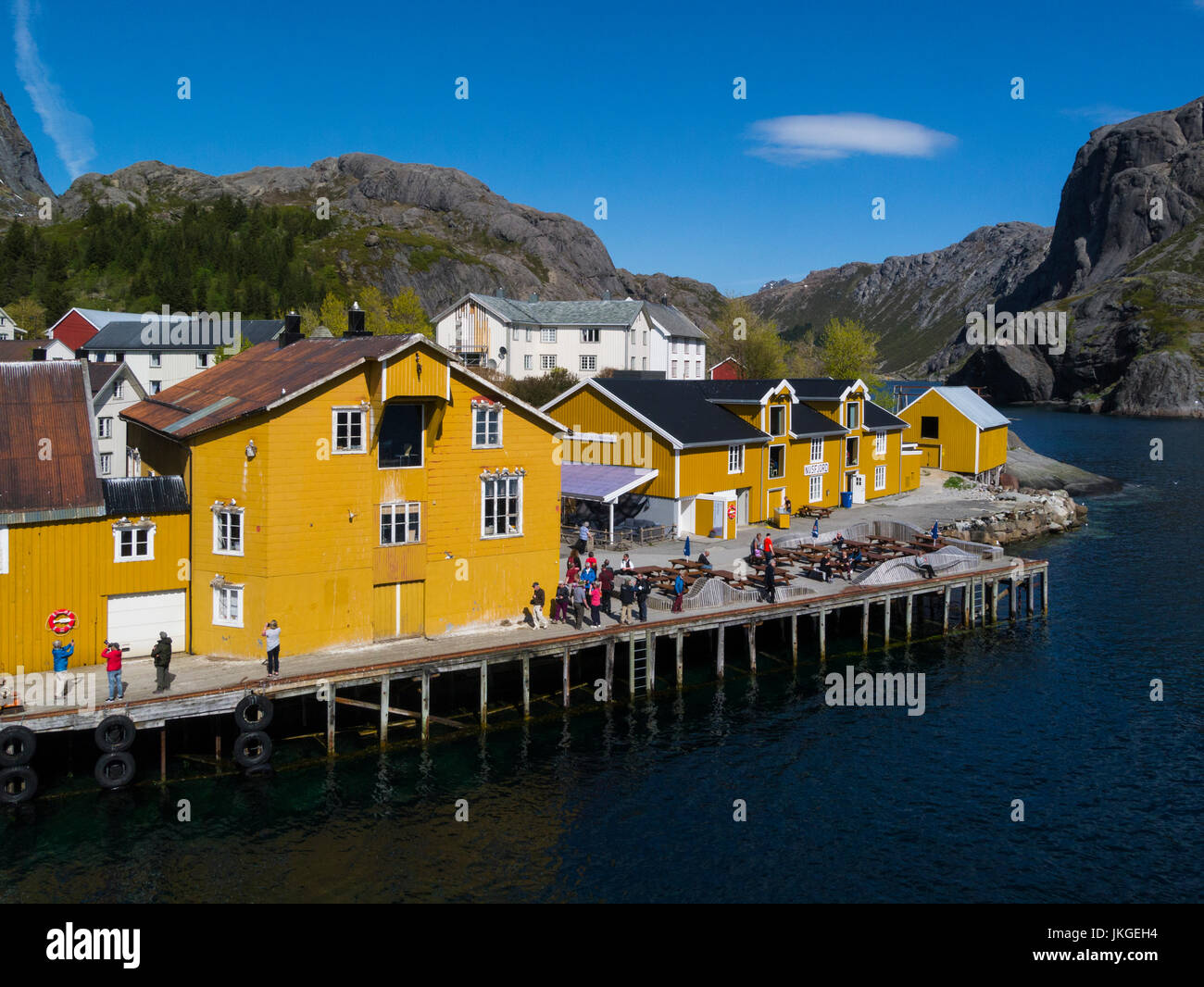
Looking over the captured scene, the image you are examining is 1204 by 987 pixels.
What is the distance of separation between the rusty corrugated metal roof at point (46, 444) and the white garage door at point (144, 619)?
306 centimetres

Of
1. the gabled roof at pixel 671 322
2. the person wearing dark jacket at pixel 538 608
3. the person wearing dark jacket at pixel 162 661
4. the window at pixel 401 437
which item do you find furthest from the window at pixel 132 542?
the gabled roof at pixel 671 322

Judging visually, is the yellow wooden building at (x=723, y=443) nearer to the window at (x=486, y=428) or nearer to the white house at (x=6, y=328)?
the window at (x=486, y=428)

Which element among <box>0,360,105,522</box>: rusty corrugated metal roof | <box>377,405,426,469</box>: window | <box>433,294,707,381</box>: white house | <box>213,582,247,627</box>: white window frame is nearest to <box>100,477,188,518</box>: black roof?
<box>0,360,105,522</box>: rusty corrugated metal roof

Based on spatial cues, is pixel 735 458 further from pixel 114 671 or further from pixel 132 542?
pixel 114 671

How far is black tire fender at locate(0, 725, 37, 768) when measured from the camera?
26.9 metres

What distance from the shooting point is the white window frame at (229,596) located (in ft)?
107

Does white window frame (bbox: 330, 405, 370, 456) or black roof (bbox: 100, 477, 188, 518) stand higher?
white window frame (bbox: 330, 405, 370, 456)

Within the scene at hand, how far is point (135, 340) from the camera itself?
3745 inches

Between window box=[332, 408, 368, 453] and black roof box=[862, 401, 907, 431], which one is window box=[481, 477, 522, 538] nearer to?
window box=[332, 408, 368, 453]

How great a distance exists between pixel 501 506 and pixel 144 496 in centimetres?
1168

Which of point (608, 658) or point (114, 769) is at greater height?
point (608, 658)

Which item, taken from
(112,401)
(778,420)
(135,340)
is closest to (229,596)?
(778,420)

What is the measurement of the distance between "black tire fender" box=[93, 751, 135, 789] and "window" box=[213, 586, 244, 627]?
17.2 feet
